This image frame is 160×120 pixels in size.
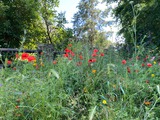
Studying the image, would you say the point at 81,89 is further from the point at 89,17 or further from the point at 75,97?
the point at 89,17

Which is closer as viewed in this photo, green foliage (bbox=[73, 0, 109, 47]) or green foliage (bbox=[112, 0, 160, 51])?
green foliage (bbox=[112, 0, 160, 51])

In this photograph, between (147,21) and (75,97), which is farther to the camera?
(147,21)

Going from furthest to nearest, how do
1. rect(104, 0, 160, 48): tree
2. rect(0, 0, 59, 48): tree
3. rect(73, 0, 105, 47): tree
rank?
rect(73, 0, 105, 47): tree
rect(0, 0, 59, 48): tree
rect(104, 0, 160, 48): tree

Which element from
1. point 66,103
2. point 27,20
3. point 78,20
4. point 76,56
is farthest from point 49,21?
point 66,103

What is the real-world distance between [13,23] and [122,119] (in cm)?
879

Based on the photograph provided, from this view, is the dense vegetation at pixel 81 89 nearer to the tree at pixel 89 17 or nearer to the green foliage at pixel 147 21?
the green foliage at pixel 147 21

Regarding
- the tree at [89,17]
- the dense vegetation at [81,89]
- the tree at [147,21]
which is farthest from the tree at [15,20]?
the tree at [89,17]

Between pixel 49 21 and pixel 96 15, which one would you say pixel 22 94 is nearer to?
pixel 49 21

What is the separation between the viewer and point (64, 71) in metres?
2.08

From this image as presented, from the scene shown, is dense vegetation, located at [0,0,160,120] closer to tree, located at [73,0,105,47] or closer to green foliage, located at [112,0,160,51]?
green foliage, located at [112,0,160,51]

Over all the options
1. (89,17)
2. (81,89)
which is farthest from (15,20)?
(89,17)

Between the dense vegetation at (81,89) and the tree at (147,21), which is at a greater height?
the tree at (147,21)

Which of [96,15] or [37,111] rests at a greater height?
[96,15]

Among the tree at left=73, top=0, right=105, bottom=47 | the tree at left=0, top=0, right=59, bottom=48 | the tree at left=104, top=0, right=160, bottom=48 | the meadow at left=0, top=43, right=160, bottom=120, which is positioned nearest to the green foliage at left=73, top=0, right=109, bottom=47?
the tree at left=73, top=0, right=105, bottom=47
